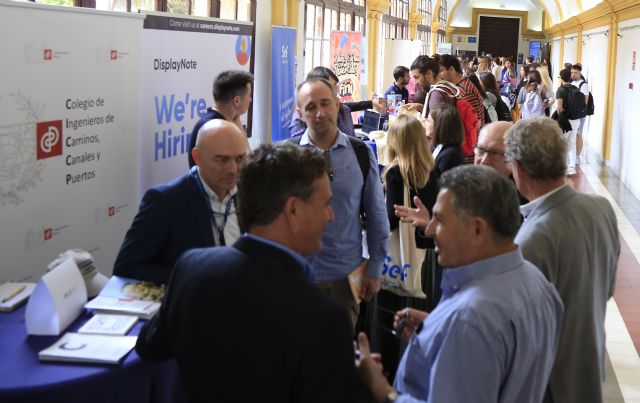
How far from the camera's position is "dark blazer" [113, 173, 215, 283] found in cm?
252

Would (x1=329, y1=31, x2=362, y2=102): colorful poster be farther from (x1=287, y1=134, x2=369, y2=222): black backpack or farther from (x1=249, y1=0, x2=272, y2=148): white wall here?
(x1=287, y1=134, x2=369, y2=222): black backpack

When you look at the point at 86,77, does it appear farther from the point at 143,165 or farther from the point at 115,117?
the point at 143,165

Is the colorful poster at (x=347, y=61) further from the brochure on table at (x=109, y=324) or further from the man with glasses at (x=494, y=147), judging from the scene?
the brochure on table at (x=109, y=324)

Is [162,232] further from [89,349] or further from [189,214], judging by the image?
[89,349]

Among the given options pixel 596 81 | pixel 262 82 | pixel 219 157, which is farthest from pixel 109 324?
pixel 596 81

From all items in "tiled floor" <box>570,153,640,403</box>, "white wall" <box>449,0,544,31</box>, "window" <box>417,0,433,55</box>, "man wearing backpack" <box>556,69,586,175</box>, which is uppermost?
"white wall" <box>449,0,544,31</box>

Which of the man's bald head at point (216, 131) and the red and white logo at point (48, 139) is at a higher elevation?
the man's bald head at point (216, 131)

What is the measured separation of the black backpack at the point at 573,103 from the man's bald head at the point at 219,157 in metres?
9.91

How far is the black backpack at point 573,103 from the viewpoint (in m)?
11.5

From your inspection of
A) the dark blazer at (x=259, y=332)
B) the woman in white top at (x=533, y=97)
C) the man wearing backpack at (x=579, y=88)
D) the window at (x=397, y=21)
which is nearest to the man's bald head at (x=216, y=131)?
the dark blazer at (x=259, y=332)

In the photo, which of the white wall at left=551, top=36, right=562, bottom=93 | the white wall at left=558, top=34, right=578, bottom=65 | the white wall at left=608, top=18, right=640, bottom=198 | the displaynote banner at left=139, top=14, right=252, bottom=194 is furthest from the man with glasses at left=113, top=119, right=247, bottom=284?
the white wall at left=551, top=36, right=562, bottom=93

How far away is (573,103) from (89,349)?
10.8m

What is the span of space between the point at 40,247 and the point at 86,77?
947 mm

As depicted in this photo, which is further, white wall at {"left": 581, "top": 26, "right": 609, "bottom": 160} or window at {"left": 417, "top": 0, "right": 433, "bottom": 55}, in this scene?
window at {"left": 417, "top": 0, "right": 433, "bottom": 55}
